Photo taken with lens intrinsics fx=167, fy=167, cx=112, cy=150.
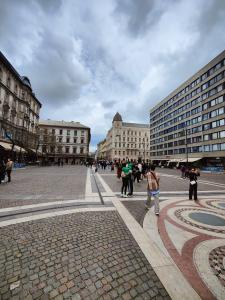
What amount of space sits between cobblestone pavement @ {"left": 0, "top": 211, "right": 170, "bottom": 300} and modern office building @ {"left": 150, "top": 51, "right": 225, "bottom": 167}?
4305 cm

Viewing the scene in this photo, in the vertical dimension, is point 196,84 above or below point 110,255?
above

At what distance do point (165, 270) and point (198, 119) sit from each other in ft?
176

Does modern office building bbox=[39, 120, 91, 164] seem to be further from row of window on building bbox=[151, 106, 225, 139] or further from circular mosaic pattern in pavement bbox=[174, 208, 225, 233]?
circular mosaic pattern in pavement bbox=[174, 208, 225, 233]

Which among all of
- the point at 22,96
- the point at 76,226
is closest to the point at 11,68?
the point at 22,96

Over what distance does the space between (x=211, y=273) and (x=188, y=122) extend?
188ft

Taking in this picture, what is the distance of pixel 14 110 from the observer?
32781 millimetres

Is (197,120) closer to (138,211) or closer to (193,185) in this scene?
(193,185)

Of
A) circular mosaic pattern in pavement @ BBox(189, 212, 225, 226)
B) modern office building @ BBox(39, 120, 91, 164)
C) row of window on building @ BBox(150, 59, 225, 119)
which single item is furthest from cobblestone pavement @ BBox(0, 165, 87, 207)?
modern office building @ BBox(39, 120, 91, 164)

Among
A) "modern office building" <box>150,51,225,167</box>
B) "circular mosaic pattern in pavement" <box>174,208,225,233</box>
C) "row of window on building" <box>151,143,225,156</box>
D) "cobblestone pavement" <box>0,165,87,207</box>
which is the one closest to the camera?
"circular mosaic pattern in pavement" <box>174,208,225,233</box>

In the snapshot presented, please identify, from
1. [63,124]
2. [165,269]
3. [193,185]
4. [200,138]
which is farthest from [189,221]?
[63,124]

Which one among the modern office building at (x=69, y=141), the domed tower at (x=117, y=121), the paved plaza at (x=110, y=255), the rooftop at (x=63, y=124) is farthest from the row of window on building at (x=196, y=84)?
the paved plaza at (x=110, y=255)

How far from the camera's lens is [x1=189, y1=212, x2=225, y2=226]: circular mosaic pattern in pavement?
4.93 metres

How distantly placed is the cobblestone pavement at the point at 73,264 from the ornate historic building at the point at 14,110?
79.3 feet

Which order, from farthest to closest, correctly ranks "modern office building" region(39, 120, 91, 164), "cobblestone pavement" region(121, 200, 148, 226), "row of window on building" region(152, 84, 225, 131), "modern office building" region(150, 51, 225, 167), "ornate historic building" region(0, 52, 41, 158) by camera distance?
"modern office building" region(39, 120, 91, 164) → "row of window on building" region(152, 84, 225, 131) → "modern office building" region(150, 51, 225, 167) → "ornate historic building" region(0, 52, 41, 158) → "cobblestone pavement" region(121, 200, 148, 226)
